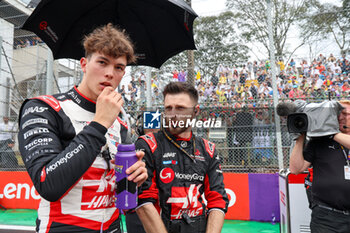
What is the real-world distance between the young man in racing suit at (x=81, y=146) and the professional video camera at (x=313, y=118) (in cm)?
157

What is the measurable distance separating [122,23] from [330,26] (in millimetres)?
7385

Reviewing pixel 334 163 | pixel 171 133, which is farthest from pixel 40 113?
pixel 334 163

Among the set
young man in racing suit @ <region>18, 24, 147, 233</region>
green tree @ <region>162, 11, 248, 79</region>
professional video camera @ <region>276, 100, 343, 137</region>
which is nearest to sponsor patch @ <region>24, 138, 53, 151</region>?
young man in racing suit @ <region>18, 24, 147, 233</region>

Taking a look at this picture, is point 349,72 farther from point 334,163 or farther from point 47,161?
point 47,161

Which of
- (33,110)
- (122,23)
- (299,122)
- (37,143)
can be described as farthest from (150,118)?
(37,143)

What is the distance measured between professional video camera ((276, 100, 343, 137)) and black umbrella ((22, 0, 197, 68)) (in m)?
1.08

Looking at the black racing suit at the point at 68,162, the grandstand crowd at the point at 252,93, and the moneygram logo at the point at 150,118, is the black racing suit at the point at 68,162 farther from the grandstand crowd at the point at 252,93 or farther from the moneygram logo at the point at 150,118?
the grandstand crowd at the point at 252,93

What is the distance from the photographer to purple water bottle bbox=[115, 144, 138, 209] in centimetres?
122

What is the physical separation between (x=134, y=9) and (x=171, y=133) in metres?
1.13

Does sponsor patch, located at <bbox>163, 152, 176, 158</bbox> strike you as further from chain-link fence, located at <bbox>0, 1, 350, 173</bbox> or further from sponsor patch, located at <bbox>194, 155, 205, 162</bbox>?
chain-link fence, located at <bbox>0, 1, 350, 173</bbox>

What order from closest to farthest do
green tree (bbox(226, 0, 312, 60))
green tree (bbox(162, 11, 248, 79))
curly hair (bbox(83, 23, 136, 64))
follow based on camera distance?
1. curly hair (bbox(83, 23, 136, 64))
2. green tree (bbox(162, 11, 248, 79))
3. green tree (bbox(226, 0, 312, 60))

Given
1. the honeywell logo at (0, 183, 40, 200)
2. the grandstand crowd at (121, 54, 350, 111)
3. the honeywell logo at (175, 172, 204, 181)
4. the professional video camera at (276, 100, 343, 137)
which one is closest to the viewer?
the honeywell logo at (175, 172, 204, 181)

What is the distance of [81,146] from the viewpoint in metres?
1.00

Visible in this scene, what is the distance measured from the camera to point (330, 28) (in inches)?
293
